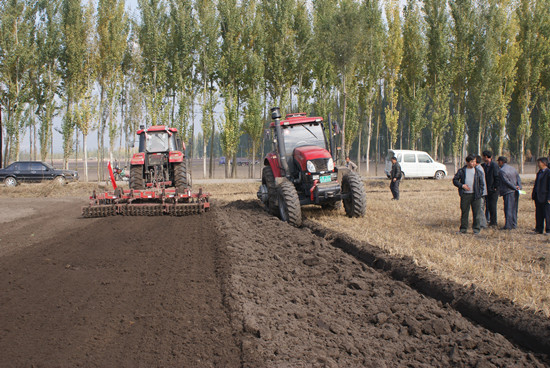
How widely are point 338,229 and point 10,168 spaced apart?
21.2 meters

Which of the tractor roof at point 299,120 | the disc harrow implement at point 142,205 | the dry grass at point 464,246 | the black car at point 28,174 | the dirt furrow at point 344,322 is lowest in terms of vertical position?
the dirt furrow at point 344,322

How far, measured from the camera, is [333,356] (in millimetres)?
3506

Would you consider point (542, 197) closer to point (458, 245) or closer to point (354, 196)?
point (458, 245)

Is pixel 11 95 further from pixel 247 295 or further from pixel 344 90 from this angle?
pixel 247 295

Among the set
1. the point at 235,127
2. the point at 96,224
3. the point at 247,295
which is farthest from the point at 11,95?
the point at 247,295

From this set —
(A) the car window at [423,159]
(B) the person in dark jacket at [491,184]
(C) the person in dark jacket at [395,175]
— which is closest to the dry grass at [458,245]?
(B) the person in dark jacket at [491,184]

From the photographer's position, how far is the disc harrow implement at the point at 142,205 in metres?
12.0

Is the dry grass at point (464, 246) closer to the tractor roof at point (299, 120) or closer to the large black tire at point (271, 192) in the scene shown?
the large black tire at point (271, 192)

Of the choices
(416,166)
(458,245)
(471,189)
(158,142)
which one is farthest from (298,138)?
(416,166)

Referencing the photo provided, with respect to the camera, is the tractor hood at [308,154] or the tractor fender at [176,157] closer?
the tractor hood at [308,154]

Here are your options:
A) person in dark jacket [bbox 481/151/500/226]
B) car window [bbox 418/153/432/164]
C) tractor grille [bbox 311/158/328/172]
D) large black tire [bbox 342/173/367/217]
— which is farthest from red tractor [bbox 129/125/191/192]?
car window [bbox 418/153/432/164]

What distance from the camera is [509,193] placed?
9047 millimetres

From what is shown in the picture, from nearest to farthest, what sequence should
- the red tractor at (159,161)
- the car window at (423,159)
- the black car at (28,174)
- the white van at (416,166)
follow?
the red tractor at (159,161) < the black car at (28,174) < the white van at (416,166) < the car window at (423,159)

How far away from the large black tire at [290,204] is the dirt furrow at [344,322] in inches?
130
